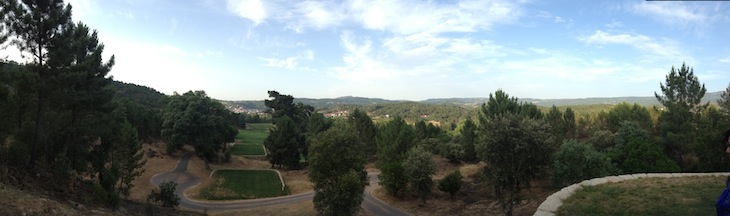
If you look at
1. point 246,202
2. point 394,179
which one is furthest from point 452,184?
point 246,202

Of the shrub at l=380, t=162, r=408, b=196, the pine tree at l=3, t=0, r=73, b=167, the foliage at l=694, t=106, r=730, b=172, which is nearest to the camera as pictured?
the pine tree at l=3, t=0, r=73, b=167

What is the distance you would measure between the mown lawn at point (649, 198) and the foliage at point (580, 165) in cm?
1083

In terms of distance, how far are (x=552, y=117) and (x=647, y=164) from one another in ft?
97.7

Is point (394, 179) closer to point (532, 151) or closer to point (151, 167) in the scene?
point (532, 151)

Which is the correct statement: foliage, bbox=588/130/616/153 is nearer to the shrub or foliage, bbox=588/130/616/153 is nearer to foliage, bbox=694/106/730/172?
foliage, bbox=694/106/730/172

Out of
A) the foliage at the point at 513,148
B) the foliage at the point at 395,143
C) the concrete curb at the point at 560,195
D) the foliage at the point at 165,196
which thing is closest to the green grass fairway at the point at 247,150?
the foliage at the point at 395,143

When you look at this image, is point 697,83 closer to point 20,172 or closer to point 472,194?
point 472,194

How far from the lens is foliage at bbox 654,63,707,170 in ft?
113

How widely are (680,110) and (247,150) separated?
67583 mm

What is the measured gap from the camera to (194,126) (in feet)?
170

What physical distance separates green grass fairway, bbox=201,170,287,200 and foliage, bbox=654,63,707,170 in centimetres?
3995

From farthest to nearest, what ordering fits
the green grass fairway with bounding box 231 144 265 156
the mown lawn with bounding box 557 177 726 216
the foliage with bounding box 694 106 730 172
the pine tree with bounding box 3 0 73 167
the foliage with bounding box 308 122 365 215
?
the green grass fairway with bounding box 231 144 265 156
the foliage with bounding box 694 106 730 172
the foliage with bounding box 308 122 365 215
the pine tree with bounding box 3 0 73 167
the mown lawn with bounding box 557 177 726 216

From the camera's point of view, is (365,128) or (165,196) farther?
(365,128)

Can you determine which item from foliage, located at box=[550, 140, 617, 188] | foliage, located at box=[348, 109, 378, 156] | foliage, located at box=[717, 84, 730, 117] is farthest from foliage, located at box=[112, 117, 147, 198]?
foliage, located at box=[717, 84, 730, 117]
